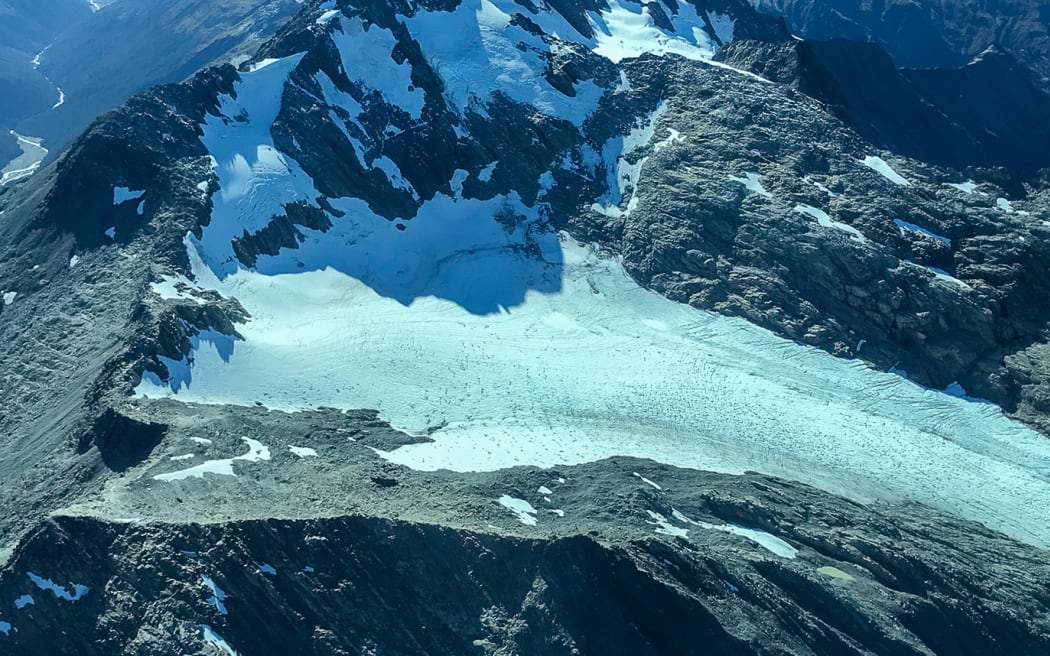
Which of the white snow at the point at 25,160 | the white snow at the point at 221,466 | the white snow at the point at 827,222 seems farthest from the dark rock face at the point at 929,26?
the white snow at the point at 221,466

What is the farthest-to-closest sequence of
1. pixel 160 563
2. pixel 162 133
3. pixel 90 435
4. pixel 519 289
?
pixel 162 133, pixel 519 289, pixel 90 435, pixel 160 563

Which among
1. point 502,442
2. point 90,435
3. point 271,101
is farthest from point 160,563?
point 271,101

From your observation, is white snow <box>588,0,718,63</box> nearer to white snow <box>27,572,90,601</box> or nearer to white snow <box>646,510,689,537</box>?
white snow <box>646,510,689,537</box>

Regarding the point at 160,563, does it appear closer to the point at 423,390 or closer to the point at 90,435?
the point at 90,435

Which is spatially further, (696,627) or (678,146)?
(678,146)

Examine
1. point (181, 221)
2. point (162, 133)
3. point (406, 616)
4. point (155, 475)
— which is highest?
point (162, 133)

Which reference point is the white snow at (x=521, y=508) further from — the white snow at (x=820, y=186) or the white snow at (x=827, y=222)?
the white snow at (x=820, y=186)
